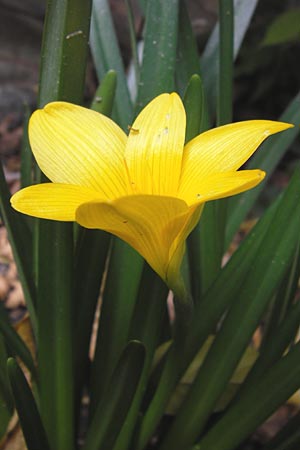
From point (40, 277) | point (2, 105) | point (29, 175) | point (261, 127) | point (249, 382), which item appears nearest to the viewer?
point (261, 127)

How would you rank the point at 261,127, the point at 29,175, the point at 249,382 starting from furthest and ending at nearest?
the point at 29,175, the point at 249,382, the point at 261,127

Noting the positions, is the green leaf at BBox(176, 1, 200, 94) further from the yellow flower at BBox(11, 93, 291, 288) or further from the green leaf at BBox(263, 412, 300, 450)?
the green leaf at BBox(263, 412, 300, 450)

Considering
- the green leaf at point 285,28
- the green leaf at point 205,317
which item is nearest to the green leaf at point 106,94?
the green leaf at point 205,317

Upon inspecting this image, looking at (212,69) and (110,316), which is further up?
(212,69)

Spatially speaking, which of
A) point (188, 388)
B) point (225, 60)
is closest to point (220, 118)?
point (225, 60)

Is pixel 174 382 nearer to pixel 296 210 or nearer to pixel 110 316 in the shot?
pixel 110 316

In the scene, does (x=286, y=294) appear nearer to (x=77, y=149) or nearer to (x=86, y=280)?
(x=86, y=280)

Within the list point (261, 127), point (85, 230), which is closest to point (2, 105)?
point (85, 230)
